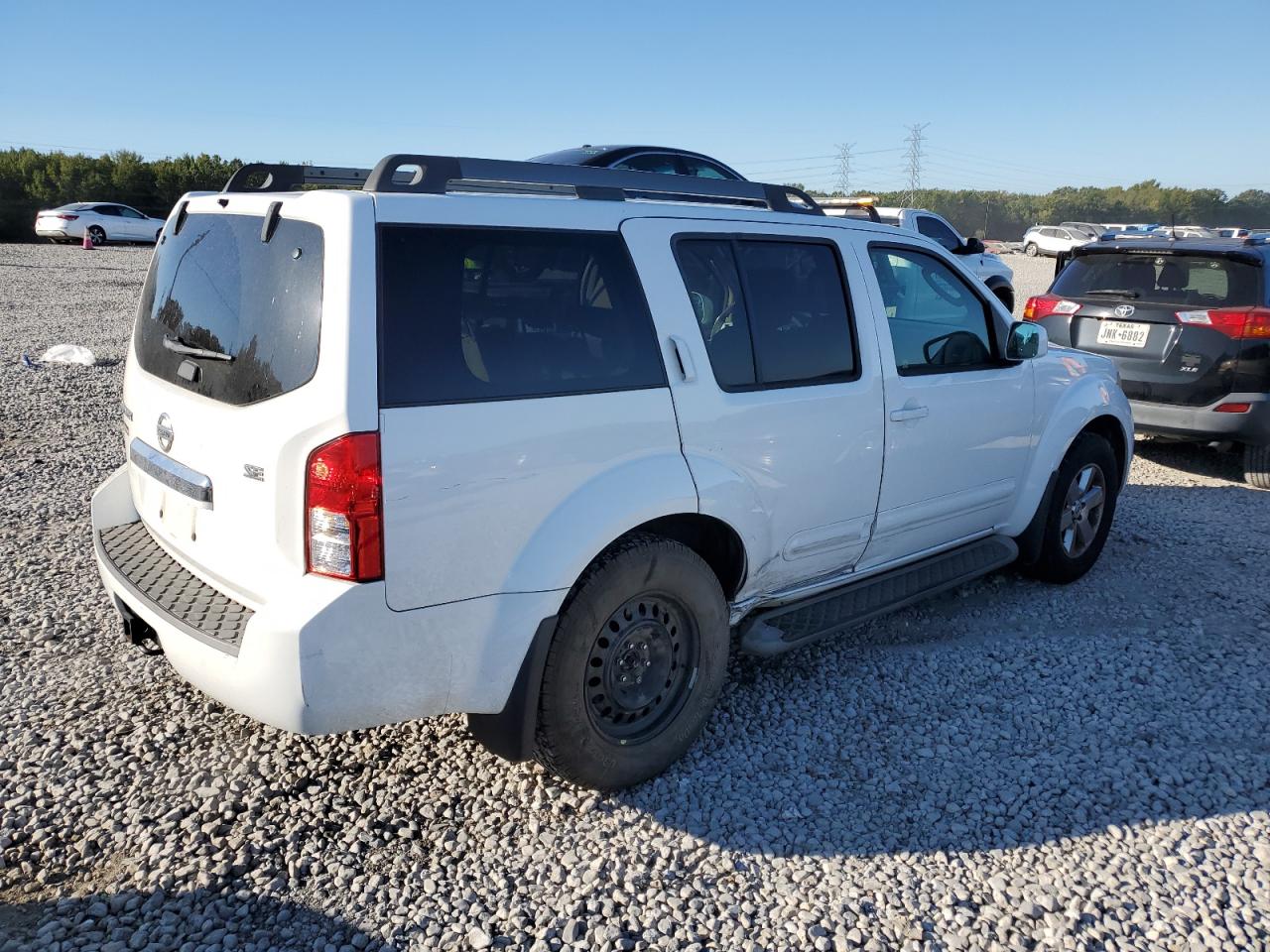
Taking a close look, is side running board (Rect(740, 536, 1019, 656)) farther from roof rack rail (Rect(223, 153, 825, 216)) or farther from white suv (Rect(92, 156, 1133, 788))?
roof rack rail (Rect(223, 153, 825, 216))

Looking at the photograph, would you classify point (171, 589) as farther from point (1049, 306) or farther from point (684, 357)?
point (1049, 306)

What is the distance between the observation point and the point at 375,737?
3.60 m

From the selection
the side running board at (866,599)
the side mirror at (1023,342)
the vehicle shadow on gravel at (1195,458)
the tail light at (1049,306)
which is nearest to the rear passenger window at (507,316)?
the side running board at (866,599)

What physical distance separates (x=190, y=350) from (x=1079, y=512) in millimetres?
4436

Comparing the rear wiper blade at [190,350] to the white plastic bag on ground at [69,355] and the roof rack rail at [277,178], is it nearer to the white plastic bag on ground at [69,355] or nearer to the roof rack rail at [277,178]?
the roof rack rail at [277,178]

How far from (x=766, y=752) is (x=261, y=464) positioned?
2063 millimetres

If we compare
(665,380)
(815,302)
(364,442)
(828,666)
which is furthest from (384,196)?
(828,666)

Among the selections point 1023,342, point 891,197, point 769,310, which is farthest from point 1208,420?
point 891,197

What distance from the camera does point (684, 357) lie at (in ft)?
10.8

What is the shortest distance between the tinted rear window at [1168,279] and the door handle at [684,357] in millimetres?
5625

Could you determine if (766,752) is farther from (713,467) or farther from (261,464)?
(261,464)

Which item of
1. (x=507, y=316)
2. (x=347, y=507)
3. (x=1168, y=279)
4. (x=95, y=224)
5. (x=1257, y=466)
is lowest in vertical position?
(x=1257, y=466)

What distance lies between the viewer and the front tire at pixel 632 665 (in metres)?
3.04

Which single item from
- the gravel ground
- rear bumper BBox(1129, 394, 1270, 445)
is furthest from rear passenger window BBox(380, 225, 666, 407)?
rear bumper BBox(1129, 394, 1270, 445)
